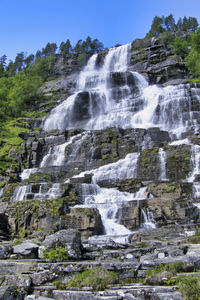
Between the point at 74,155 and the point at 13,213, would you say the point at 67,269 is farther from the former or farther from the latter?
the point at 74,155

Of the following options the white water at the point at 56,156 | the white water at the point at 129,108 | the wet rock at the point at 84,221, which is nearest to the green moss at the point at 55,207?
the wet rock at the point at 84,221

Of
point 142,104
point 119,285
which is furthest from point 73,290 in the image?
point 142,104

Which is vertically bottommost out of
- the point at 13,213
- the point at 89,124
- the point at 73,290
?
the point at 73,290

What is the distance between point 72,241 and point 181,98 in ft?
136

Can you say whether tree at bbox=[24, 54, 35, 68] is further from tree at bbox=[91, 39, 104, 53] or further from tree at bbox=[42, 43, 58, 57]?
tree at bbox=[91, 39, 104, 53]

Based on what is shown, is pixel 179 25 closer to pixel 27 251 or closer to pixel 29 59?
pixel 29 59

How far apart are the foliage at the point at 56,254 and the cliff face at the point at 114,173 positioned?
0.68 ft

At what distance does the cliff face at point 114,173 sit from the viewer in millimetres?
11599

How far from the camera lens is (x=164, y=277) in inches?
252

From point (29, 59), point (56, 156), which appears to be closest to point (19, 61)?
point (29, 59)

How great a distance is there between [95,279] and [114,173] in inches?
1014

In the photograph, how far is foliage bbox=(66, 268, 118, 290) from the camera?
655 cm

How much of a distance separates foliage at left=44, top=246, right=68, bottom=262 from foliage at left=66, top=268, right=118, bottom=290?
2.03m

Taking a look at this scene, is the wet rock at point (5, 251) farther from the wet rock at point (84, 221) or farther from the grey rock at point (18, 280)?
the wet rock at point (84, 221)
